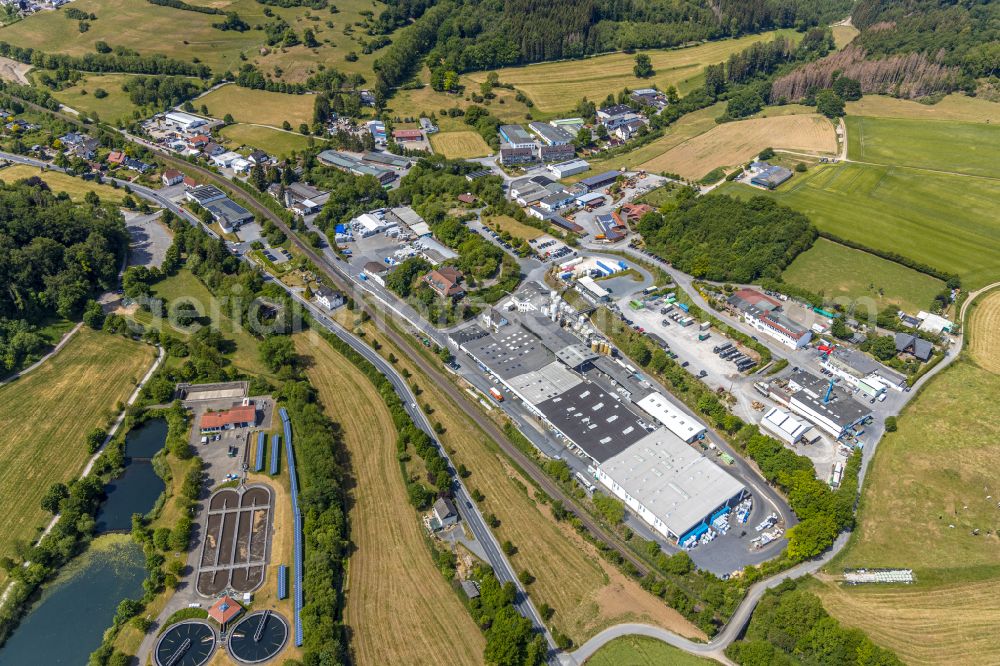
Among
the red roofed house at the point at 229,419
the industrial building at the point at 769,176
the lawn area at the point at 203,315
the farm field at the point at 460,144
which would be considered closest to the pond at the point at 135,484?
the red roofed house at the point at 229,419

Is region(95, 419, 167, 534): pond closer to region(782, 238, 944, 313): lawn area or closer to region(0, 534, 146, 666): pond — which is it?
region(0, 534, 146, 666): pond

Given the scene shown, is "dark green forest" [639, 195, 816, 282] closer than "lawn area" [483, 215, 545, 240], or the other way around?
"dark green forest" [639, 195, 816, 282]

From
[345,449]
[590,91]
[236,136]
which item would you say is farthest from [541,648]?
[590,91]

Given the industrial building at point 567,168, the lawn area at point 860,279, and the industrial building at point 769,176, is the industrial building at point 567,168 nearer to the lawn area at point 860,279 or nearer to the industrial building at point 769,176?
the industrial building at point 769,176

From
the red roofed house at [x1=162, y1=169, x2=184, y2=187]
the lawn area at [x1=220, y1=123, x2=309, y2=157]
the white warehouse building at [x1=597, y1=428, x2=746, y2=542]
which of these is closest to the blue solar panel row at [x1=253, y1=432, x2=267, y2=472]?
the white warehouse building at [x1=597, y1=428, x2=746, y2=542]

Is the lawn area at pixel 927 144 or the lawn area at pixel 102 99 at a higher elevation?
the lawn area at pixel 102 99

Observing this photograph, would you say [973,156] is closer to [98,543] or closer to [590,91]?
[590,91]
